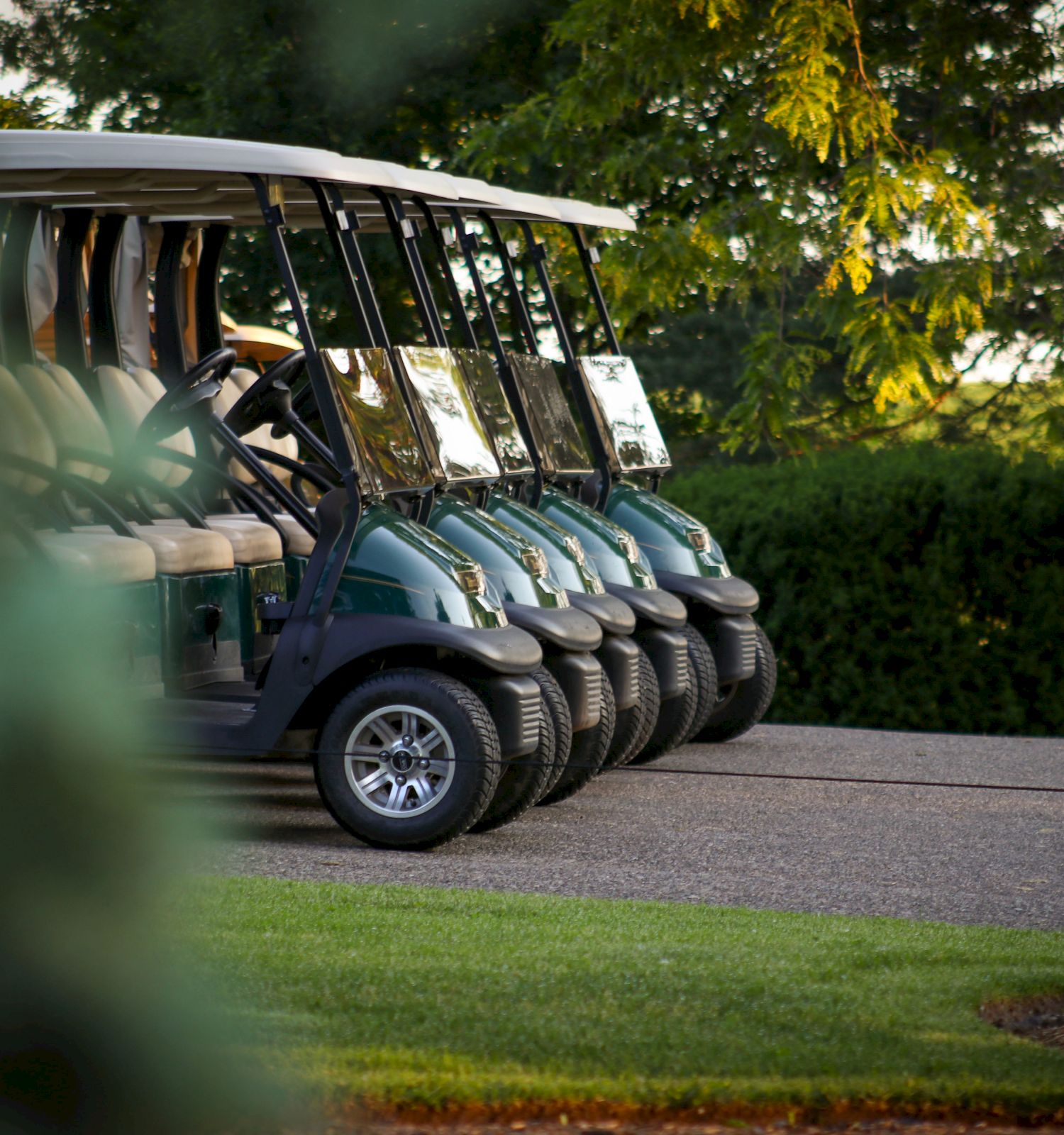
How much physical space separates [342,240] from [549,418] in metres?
2.09

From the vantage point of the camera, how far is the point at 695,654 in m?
8.20

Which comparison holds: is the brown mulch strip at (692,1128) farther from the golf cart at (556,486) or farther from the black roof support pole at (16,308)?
the black roof support pole at (16,308)

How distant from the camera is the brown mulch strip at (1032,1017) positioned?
149 inches

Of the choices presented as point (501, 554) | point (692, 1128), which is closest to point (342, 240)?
point (501, 554)

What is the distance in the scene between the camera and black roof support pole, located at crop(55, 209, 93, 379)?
7.80 metres

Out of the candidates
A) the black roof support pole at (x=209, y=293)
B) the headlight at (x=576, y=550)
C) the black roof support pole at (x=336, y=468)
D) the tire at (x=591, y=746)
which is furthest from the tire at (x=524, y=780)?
the black roof support pole at (x=209, y=293)

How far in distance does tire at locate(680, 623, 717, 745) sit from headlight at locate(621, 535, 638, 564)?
19.3 inches

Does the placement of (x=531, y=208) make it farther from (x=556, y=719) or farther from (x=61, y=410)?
(x=556, y=719)

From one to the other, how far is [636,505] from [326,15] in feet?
22.7

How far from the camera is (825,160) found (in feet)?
34.2

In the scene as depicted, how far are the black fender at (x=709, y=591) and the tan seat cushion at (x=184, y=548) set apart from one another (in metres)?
2.32

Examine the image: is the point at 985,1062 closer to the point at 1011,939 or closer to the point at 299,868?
the point at 1011,939

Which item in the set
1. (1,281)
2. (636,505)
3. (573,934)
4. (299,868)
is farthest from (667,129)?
(573,934)

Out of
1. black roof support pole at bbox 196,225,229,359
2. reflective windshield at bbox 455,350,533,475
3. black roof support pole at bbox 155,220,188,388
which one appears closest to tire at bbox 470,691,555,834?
reflective windshield at bbox 455,350,533,475
